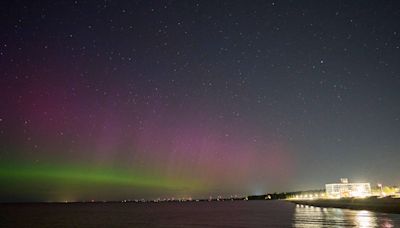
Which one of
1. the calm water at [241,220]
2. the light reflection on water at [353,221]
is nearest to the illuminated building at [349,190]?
the calm water at [241,220]

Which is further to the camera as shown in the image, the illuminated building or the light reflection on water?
the illuminated building

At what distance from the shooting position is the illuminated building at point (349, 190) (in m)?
125

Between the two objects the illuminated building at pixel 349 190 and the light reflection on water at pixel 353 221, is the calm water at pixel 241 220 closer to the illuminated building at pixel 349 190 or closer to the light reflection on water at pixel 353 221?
the light reflection on water at pixel 353 221

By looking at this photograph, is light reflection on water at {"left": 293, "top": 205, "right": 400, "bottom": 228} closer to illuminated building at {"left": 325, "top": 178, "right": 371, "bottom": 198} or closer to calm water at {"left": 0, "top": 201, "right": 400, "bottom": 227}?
calm water at {"left": 0, "top": 201, "right": 400, "bottom": 227}

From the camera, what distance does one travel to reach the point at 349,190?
427ft

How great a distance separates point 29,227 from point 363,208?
66.8 metres

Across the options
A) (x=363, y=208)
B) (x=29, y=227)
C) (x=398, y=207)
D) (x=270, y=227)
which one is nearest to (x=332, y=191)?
(x=363, y=208)

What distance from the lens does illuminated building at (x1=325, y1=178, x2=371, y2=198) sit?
125 meters

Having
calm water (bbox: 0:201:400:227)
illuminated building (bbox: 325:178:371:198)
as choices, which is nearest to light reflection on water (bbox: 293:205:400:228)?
calm water (bbox: 0:201:400:227)

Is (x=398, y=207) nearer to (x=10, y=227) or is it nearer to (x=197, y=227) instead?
(x=197, y=227)

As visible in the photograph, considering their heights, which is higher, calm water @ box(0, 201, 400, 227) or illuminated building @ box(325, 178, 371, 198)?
illuminated building @ box(325, 178, 371, 198)

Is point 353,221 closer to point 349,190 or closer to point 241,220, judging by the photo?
point 241,220

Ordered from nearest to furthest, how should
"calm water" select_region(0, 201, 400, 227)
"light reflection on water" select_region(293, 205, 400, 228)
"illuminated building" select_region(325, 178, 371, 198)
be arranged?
"light reflection on water" select_region(293, 205, 400, 228), "calm water" select_region(0, 201, 400, 227), "illuminated building" select_region(325, 178, 371, 198)

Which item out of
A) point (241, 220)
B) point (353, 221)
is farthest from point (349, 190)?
point (353, 221)
